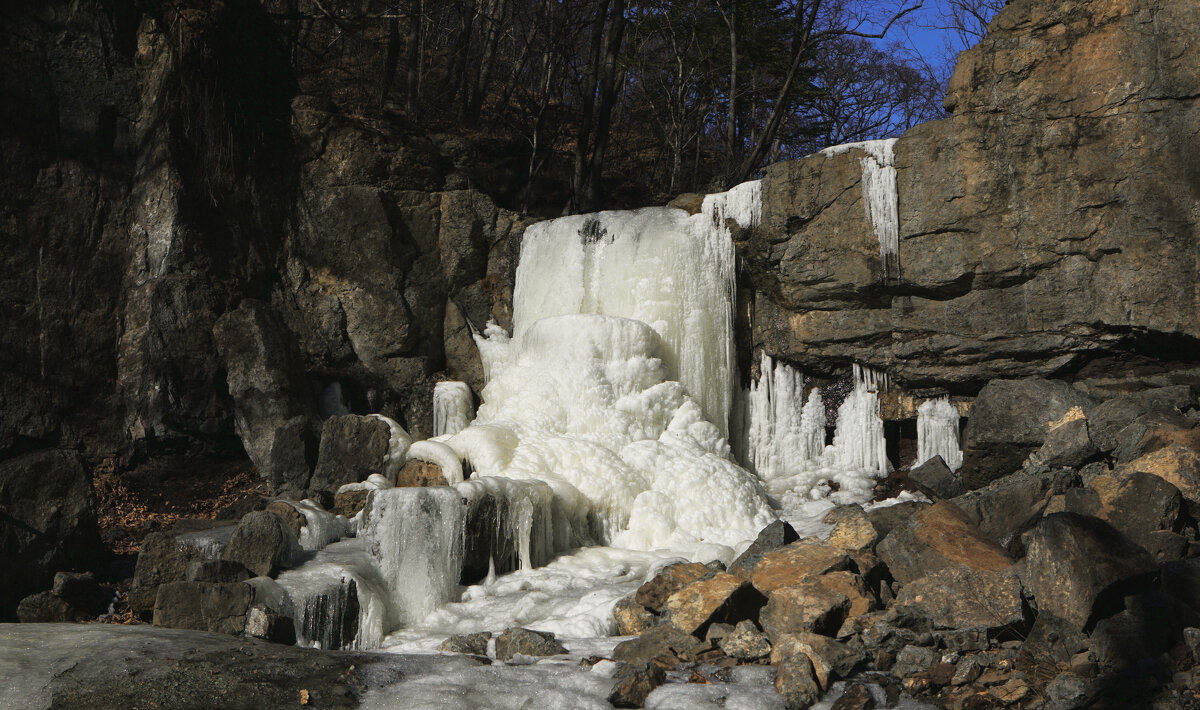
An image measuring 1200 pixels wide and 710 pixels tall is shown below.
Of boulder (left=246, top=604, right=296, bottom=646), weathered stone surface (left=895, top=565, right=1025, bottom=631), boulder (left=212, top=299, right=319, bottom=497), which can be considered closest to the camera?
weathered stone surface (left=895, top=565, right=1025, bottom=631)

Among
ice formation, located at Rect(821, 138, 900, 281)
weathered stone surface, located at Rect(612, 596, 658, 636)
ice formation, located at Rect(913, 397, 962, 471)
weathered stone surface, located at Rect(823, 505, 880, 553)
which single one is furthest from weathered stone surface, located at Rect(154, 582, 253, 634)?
ice formation, located at Rect(821, 138, 900, 281)

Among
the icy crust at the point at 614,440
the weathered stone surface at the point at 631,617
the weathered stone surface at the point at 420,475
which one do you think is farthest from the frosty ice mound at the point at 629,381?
the weathered stone surface at the point at 631,617

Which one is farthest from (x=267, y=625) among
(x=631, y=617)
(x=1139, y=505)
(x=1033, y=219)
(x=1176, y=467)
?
(x=1033, y=219)

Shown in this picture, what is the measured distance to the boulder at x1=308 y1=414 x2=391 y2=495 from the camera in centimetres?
1006

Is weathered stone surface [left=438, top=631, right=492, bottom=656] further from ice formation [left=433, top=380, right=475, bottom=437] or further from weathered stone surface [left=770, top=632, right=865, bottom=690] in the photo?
ice formation [left=433, top=380, right=475, bottom=437]

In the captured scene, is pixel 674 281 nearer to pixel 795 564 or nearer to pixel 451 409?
pixel 451 409

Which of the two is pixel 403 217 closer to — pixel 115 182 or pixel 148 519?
pixel 115 182

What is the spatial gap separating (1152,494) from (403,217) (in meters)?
10.4

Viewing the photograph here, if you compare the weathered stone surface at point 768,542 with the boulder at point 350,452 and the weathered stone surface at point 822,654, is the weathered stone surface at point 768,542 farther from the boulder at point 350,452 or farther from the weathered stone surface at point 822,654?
the boulder at point 350,452

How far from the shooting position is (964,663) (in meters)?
4.96

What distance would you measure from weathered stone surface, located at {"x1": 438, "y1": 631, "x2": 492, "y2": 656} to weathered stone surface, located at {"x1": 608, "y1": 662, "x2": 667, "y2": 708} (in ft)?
4.98

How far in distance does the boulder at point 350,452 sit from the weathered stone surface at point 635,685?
18.4 ft

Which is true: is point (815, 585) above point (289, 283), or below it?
below

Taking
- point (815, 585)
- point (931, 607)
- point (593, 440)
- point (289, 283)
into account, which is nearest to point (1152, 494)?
point (931, 607)
